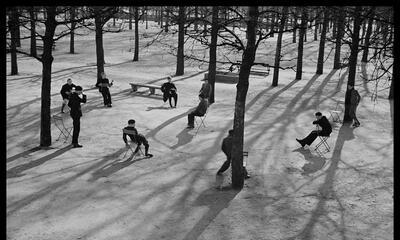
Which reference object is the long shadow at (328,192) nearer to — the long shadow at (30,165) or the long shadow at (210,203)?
Result: the long shadow at (210,203)

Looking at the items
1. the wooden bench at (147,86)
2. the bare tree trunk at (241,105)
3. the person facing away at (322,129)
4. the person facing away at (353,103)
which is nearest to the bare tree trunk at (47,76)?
the bare tree trunk at (241,105)

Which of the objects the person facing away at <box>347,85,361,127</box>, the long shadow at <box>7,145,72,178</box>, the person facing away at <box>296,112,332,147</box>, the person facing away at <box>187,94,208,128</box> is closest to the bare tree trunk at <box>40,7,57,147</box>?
the long shadow at <box>7,145,72,178</box>

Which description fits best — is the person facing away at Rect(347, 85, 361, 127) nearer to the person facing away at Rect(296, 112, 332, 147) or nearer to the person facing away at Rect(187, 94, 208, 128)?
the person facing away at Rect(296, 112, 332, 147)

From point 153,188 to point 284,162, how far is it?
12.1ft

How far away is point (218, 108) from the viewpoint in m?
17.3

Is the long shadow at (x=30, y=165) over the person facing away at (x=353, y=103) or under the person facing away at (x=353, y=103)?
under

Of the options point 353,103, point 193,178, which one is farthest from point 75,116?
point 353,103

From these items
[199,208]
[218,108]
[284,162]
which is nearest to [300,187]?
[284,162]

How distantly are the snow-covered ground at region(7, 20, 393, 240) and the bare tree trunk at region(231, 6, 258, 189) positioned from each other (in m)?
0.40

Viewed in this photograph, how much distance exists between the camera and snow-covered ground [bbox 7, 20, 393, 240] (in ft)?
25.3

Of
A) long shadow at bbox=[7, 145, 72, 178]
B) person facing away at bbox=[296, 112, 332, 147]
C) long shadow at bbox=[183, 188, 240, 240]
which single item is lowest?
long shadow at bbox=[183, 188, 240, 240]

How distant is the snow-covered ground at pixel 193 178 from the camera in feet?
25.3

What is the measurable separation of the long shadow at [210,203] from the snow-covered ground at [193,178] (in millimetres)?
22

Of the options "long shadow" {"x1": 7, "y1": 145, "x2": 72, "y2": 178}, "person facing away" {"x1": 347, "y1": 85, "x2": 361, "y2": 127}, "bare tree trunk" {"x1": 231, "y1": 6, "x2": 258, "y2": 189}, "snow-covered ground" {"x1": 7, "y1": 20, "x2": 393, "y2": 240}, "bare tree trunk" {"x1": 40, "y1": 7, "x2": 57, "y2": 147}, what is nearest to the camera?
"snow-covered ground" {"x1": 7, "y1": 20, "x2": 393, "y2": 240}
